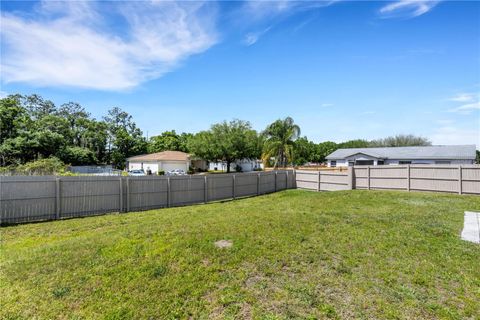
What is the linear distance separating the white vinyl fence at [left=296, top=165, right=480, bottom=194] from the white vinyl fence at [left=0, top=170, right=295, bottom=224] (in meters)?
5.88

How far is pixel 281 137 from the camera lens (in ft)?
102

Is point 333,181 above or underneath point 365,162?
underneath

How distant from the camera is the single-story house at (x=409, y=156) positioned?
25047 millimetres

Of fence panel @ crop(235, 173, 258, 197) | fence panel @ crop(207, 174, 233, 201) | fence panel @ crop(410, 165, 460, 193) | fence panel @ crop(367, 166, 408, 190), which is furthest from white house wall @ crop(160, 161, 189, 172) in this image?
fence panel @ crop(410, 165, 460, 193)

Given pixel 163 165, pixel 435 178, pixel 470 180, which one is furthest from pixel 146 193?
pixel 163 165

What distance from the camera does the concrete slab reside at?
5.27 m

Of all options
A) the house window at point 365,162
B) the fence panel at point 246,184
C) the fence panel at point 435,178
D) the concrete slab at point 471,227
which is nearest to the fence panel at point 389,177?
the fence panel at point 435,178

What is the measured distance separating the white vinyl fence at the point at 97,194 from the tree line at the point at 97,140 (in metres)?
14.0

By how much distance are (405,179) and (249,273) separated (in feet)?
40.0

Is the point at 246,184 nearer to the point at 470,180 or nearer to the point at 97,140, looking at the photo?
the point at 470,180

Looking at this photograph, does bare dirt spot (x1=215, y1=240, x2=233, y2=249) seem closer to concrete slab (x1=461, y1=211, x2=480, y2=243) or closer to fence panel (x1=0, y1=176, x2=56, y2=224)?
concrete slab (x1=461, y1=211, x2=480, y2=243)

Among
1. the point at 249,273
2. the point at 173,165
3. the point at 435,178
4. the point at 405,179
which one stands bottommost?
the point at 249,273

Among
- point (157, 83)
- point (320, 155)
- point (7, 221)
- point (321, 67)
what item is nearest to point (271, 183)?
point (321, 67)

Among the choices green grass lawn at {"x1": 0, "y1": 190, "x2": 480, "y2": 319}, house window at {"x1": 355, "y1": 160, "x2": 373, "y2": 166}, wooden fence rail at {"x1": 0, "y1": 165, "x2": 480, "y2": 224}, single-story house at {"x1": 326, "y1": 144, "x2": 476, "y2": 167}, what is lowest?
green grass lawn at {"x1": 0, "y1": 190, "x2": 480, "y2": 319}
